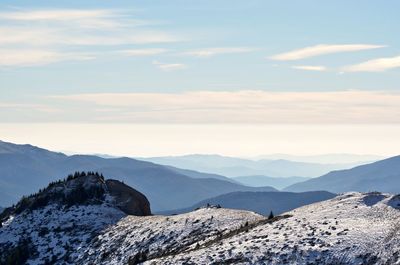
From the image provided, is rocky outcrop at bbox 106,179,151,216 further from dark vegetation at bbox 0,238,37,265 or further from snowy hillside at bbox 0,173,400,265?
dark vegetation at bbox 0,238,37,265

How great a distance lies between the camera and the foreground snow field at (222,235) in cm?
3881

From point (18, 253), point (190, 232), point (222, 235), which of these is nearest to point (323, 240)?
point (222, 235)

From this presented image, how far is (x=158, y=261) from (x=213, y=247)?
4376 mm

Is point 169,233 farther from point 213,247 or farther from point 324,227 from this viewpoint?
point 324,227

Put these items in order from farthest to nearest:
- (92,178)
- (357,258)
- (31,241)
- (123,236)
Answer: (92,178), (31,241), (123,236), (357,258)

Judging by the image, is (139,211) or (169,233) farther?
(139,211)

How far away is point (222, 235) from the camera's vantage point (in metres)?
48.8

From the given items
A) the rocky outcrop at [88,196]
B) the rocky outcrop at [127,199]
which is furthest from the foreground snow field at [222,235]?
the rocky outcrop at [88,196]

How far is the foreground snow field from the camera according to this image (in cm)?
3881

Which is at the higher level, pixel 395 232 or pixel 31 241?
pixel 395 232

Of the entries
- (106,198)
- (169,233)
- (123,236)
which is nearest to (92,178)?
(106,198)

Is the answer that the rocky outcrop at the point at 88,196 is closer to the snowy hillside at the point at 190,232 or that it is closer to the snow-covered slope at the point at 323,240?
the snowy hillside at the point at 190,232

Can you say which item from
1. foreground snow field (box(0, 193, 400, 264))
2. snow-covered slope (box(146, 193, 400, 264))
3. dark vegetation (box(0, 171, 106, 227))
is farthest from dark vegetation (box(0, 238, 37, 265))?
snow-covered slope (box(146, 193, 400, 264))

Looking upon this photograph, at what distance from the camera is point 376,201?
47938 millimetres
